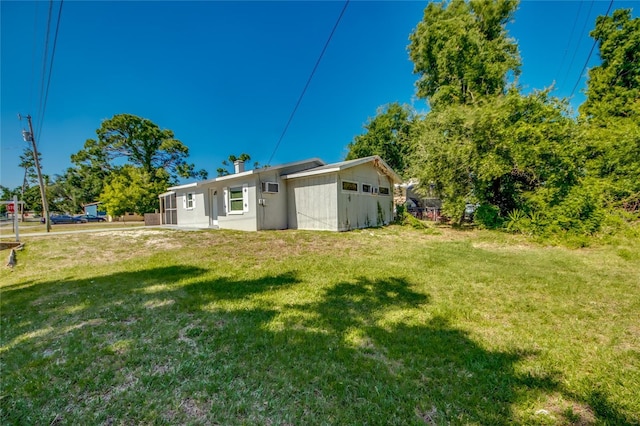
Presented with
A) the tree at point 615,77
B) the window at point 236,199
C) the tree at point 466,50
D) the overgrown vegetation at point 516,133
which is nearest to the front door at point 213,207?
the window at point 236,199

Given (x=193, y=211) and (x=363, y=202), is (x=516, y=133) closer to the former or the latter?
(x=363, y=202)

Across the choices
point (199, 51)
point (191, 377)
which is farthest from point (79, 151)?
point (191, 377)

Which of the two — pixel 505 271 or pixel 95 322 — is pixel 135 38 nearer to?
pixel 95 322

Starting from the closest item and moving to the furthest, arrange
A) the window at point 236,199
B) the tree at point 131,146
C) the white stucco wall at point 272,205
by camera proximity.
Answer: the white stucco wall at point 272,205
the window at point 236,199
the tree at point 131,146

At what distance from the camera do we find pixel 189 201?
15.9 m

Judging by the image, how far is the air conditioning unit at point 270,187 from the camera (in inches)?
460

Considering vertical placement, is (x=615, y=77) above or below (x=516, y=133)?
above

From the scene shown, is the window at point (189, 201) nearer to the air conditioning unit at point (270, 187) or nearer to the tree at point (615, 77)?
the air conditioning unit at point (270, 187)

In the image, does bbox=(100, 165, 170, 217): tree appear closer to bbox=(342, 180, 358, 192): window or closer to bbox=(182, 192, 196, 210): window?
bbox=(182, 192, 196, 210): window

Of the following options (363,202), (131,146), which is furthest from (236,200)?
(131,146)

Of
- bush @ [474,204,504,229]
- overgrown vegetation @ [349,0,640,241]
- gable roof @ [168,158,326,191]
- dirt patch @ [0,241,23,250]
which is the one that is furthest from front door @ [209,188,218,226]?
bush @ [474,204,504,229]

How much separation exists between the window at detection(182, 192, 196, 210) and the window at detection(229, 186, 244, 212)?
4.20 m

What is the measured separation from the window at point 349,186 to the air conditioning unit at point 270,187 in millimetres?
3227

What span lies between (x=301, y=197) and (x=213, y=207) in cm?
547
